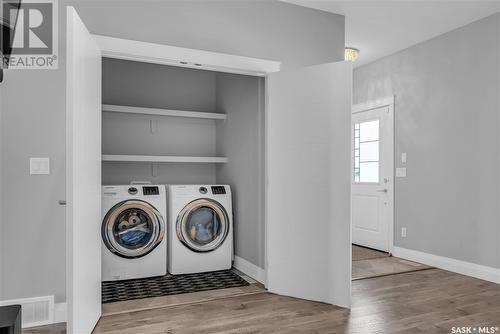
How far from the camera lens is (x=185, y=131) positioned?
4.68 meters

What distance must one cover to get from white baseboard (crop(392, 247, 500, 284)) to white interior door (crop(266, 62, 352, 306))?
5.86ft

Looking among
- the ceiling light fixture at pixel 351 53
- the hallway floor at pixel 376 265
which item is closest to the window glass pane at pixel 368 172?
the hallway floor at pixel 376 265

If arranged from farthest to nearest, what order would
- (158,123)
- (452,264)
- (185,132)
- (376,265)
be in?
(185,132)
(158,123)
(376,265)
(452,264)

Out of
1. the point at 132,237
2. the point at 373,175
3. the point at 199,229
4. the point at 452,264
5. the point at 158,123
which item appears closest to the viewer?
the point at 132,237

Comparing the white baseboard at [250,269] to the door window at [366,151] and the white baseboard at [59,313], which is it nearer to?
the white baseboard at [59,313]

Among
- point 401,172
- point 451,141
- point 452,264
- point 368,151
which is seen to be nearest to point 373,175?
point 368,151

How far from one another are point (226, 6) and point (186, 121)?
5.81 feet

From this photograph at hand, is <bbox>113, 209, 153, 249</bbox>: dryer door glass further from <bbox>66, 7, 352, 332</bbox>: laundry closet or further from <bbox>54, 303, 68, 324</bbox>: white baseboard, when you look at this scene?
<bbox>54, 303, 68, 324</bbox>: white baseboard

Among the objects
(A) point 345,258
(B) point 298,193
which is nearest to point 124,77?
(B) point 298,193

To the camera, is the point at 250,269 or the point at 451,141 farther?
the point at 451,141

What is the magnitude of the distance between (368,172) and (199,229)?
2.66m

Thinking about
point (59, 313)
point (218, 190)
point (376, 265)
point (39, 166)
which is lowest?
point (376, 265)

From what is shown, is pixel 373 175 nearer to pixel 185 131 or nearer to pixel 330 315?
pixel 185 131

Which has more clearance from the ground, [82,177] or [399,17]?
[399,17]
